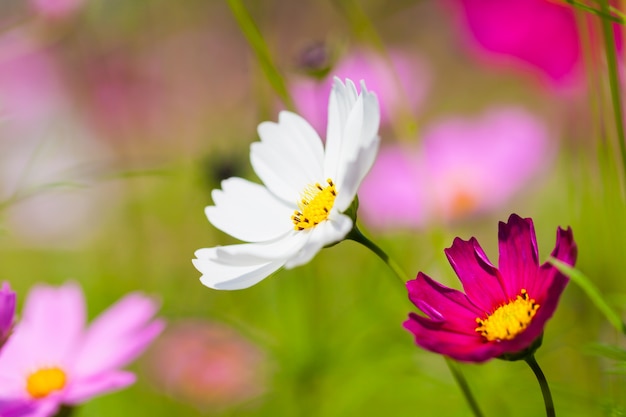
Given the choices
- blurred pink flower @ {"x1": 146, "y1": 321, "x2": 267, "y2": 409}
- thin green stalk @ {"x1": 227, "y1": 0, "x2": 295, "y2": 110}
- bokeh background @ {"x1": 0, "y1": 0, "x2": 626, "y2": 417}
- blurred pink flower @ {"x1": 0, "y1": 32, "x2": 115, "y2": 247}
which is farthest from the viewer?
blurred pink flower @ {"x1": 0, "y1": 32, "x2": 115, "y2": 247}

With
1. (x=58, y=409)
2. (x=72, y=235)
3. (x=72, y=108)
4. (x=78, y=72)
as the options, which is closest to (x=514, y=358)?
(x=58, y=409)

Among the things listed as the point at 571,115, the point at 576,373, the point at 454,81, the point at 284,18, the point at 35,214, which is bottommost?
the point at 576,373

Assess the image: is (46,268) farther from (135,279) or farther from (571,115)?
(571,115)

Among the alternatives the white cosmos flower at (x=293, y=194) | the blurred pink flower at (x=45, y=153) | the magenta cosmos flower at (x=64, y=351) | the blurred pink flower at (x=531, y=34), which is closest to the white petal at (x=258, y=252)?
the white cosmos flower at (x=293, y=194)

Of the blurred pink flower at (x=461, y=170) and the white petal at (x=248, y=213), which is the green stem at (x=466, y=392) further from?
the blurred pink flower at (x=461, y=170)

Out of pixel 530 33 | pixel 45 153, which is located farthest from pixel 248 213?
pixel 45 153

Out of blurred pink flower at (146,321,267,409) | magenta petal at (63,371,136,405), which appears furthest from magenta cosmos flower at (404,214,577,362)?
blurred pink flower at (146,321,267,409)

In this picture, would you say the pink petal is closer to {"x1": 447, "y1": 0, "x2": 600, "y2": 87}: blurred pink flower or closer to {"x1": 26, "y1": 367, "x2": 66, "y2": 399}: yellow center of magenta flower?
{"x1": 26, "y1": 367, "x2": 66, "y2": 399}: yellow center of magenta flower
